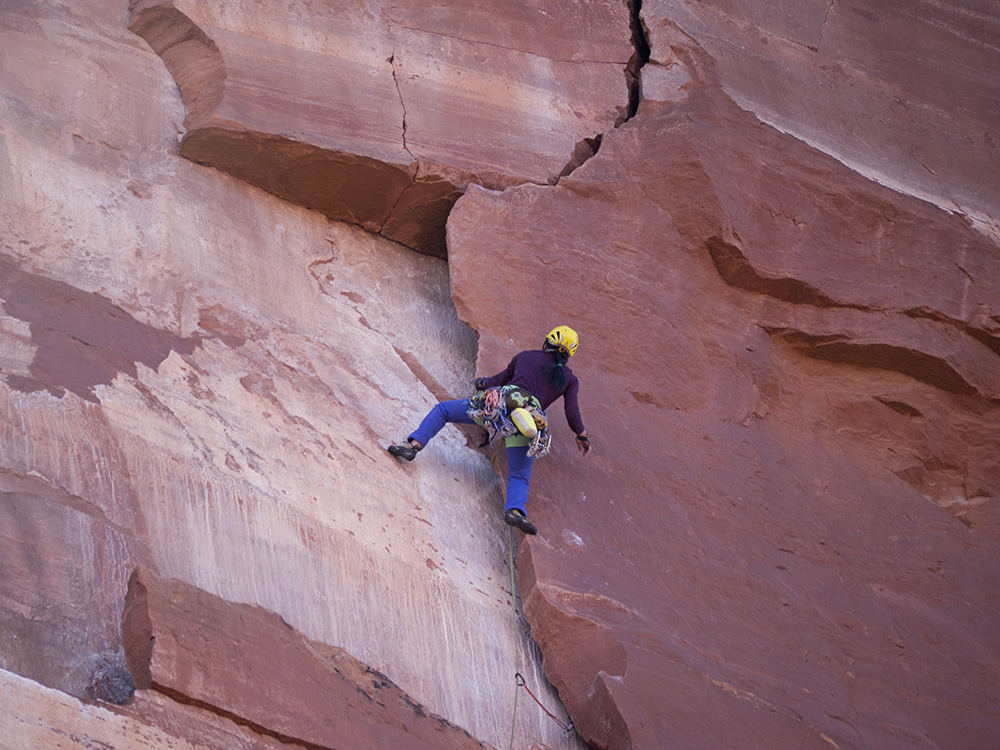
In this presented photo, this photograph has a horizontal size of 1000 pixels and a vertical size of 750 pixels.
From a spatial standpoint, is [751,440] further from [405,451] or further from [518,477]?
[405,451]

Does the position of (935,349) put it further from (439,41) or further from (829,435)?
(439,41)

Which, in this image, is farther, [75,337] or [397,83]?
[397,83]

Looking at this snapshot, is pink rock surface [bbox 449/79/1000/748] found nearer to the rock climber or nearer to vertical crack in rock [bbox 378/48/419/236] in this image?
the rock climber

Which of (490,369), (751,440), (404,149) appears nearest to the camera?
(490,369)

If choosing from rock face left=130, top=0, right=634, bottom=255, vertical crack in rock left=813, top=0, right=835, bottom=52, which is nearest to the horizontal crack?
rock face left=130, top=0, right=634, bottom=255

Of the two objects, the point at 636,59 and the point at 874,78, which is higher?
the point at 874,78

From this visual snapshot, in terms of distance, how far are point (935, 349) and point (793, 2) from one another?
3.14 m

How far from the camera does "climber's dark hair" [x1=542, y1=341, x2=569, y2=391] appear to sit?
514cm

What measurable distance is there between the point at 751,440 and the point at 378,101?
123 inches

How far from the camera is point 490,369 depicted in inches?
215

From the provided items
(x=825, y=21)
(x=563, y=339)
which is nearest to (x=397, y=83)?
(x=563, y=339)

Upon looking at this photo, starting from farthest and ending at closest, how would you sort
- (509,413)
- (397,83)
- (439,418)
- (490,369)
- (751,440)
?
(397,83) → (751,440) → (490,369) → (439,418) → (509,413)

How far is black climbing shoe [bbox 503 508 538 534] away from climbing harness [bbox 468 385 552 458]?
1.01 feet

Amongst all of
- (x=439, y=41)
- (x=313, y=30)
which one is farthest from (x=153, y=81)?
(x=439, y=41)
